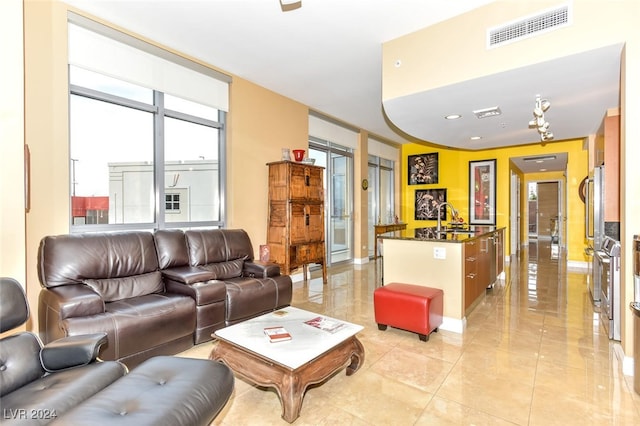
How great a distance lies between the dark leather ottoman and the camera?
1.29m

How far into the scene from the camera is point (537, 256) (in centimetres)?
840

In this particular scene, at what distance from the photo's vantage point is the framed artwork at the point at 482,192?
25.1ft

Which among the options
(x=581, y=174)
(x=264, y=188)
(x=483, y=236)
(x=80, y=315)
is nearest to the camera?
(x=80, y=315)

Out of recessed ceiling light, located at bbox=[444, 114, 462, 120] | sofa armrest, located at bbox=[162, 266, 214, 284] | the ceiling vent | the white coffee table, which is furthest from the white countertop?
recessed ceiling light, located at bbox=[444, 114, 462, 120]

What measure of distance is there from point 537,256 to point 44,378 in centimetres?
980

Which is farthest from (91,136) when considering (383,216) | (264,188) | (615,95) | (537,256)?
(537,256)

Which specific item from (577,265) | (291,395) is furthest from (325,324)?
(577,265)

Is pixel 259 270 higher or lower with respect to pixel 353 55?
lower

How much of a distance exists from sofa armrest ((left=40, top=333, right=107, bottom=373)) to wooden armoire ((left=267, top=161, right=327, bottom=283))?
3089 millimetres

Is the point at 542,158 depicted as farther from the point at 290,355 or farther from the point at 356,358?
the point at 290,355

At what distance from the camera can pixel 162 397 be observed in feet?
4.70

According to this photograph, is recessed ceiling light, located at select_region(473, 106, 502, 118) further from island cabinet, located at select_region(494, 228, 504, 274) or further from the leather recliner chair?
the leather recliner chair

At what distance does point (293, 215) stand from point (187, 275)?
6.70 feet

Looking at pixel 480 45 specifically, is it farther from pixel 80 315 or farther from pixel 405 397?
pixel 80 315
